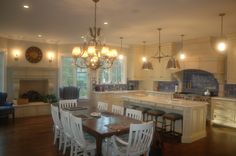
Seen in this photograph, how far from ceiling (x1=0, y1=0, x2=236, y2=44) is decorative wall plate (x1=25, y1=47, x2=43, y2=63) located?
63.1 inches

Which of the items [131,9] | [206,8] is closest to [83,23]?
[131,9]

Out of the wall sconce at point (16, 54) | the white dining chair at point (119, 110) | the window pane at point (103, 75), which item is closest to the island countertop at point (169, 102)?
the white dining chair at point (119, 110)

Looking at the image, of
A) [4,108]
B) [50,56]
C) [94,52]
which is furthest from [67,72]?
[94,52]

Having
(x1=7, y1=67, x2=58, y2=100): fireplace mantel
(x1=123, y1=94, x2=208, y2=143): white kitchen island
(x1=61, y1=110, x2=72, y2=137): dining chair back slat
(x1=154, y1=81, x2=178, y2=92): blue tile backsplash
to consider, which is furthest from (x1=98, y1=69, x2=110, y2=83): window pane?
(x1=61, y1=110, x2=72, y2=137): dining chair back slat

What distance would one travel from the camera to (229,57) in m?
6.20

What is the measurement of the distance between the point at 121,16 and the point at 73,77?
4.73m

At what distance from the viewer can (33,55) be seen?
7.71 meters

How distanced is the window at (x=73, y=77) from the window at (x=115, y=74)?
A: 26.0 inches

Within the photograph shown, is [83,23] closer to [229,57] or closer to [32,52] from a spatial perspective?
[32,52]

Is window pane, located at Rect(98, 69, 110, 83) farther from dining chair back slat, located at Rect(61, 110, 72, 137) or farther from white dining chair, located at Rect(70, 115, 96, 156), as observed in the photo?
white dining chair, located at Rect(70, 115, 96, 156)

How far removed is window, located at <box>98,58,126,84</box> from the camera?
8.63 meters

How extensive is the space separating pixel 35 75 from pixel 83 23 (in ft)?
12.6

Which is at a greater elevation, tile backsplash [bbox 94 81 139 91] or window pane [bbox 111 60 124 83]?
window pane [bbox 111 60 124 83]

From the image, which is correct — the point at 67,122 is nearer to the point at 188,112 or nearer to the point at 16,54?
the point at 188,112
